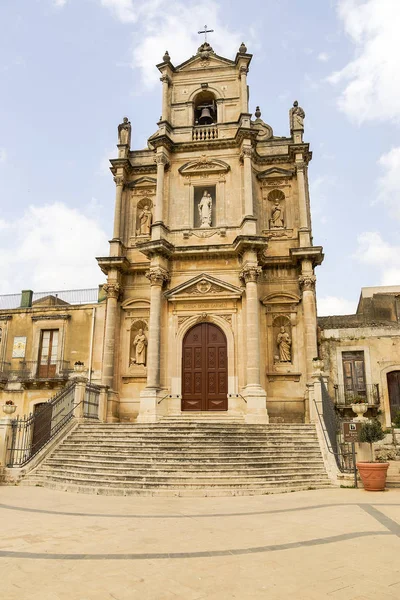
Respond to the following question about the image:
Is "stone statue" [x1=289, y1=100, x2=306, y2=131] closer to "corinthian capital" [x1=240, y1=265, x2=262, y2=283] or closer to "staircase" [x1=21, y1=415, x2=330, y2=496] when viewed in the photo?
"corinthian capital" [x1=240, y1=265, x2=262, y2=283]

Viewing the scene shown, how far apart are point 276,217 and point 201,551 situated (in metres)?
15.6

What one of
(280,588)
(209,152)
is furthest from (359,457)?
(209,152)

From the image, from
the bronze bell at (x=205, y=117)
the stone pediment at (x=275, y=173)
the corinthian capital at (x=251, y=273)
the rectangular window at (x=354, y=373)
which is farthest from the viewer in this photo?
the bronze bell at (x=205, y=117)

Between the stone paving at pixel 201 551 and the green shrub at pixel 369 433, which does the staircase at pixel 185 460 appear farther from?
the stone paving at pixel 201 551

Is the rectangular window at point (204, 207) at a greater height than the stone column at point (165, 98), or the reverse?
the stone column at point (165, 98)

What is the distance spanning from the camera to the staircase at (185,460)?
1045 centimetres

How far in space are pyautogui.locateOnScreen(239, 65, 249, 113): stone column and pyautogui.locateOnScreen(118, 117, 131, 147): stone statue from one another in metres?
5.06

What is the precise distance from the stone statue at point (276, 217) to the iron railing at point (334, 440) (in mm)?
7320

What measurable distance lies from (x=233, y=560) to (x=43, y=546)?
2.25 meters

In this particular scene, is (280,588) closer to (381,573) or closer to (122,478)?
(381,573)

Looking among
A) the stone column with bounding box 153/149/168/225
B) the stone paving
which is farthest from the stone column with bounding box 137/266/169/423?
the stone paving

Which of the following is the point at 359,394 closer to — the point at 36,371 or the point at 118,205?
the point at 118,205

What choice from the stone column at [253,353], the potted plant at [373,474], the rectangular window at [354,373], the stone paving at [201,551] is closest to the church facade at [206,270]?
the stone column at [253,353]

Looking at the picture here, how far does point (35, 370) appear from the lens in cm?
2139
